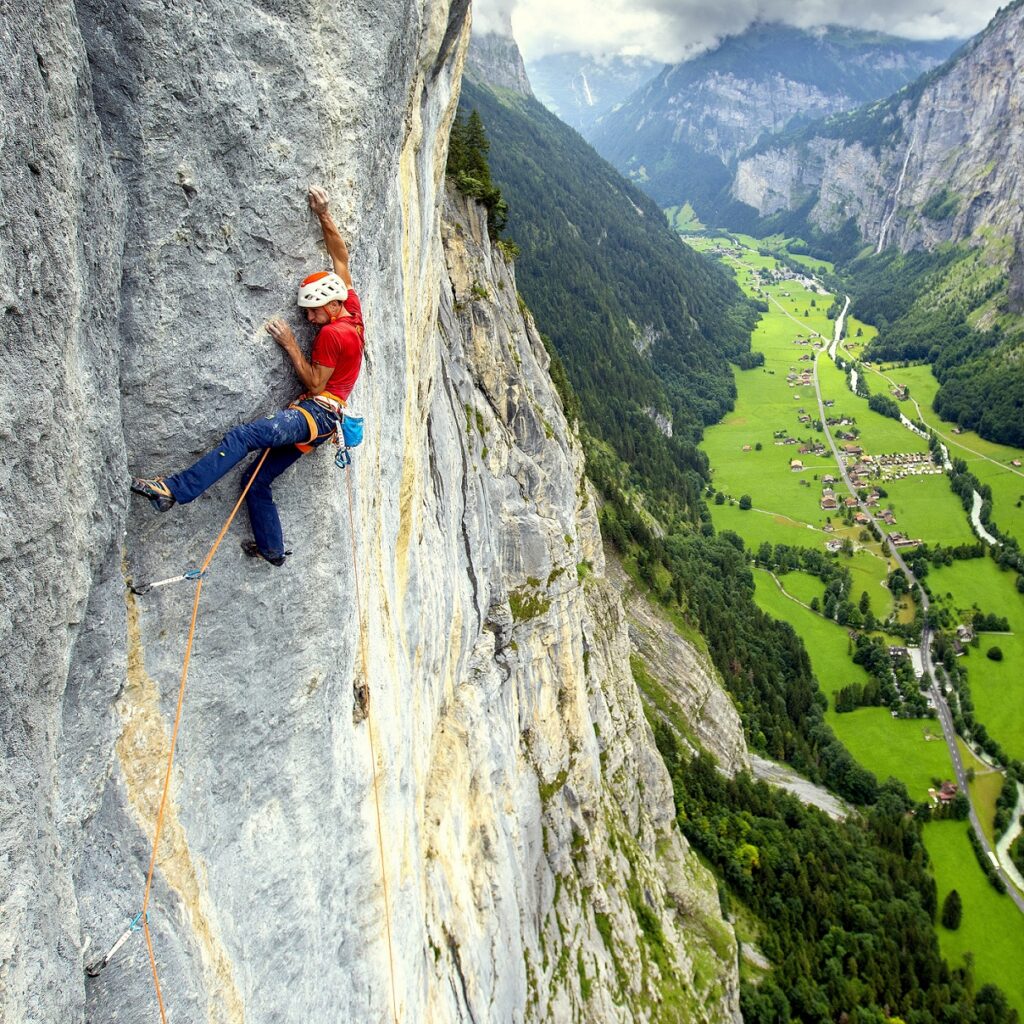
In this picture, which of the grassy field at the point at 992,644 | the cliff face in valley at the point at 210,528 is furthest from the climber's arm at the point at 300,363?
the grassy field at the point at 992,644

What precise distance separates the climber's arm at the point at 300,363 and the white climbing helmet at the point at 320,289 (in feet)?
1.30

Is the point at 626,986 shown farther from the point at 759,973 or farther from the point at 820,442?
the point at 820,442

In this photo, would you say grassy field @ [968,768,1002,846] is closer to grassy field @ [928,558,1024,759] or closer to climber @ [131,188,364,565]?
grassy field @ [928,558,1024,759]

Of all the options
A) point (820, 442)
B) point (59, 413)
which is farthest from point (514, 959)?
point (820, 442)

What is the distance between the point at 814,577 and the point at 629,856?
9285cm

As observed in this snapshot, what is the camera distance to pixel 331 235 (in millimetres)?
8477

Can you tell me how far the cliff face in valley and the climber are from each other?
0.24 meters

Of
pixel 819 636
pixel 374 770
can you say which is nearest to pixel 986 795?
pixel 819 636

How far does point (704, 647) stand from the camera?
221ft

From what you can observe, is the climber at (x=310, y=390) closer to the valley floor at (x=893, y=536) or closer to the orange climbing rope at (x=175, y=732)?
the orange climbing rope at (x=175, y=732)

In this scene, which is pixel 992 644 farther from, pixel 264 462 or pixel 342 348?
pixel 264 462

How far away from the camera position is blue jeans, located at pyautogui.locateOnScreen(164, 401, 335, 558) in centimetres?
757

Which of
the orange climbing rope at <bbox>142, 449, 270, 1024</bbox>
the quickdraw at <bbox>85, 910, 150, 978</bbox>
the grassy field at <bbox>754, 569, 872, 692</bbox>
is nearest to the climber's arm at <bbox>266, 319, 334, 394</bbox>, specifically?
the orange climbing rope at <bbox>142, 449, 270, 1024</bbox>

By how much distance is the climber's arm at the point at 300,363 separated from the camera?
8133 mm
